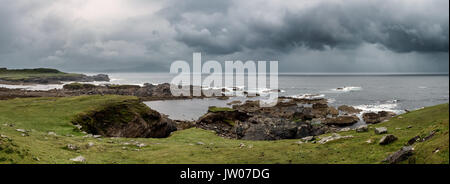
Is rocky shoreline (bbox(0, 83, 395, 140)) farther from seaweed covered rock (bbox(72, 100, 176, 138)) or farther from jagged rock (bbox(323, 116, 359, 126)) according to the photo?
seaweed covered rock (bbox(72, 100, 176, 138))

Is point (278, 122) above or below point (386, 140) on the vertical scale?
below

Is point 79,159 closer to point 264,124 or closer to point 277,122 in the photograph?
point 264,124

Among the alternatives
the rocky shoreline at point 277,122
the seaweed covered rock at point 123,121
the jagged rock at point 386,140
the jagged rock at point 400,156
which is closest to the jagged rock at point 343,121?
the rocky shoreline at point 277,122

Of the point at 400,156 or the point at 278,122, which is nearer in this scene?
the point at 400,156

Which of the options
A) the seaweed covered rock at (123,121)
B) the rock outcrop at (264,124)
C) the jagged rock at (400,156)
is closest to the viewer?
the jagged rock at (400,156)

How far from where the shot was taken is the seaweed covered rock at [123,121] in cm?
3398

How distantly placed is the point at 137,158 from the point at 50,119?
Answer: 19356 mm

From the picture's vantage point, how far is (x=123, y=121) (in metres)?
37.3

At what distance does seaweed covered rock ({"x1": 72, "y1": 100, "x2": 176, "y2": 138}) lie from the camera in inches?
1338

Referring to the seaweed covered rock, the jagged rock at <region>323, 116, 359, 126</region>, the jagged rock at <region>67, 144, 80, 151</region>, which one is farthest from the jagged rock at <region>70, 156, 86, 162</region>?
the jagged rock at <region>323, 116, 359, 126</region>

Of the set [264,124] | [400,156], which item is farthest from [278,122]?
[400,156]

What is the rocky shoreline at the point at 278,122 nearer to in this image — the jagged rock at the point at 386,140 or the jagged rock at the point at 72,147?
the jagged rock at the point at 386,140
